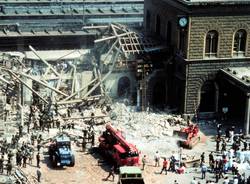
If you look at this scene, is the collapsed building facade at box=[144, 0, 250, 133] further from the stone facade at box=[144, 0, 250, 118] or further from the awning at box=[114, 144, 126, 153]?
the awning at box=[114, 144, 126, 153]

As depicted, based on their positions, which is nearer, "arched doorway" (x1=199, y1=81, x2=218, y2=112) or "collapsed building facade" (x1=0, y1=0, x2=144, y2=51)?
"arched doorway" (x1=199, y1=81, x2=218, y2=112)

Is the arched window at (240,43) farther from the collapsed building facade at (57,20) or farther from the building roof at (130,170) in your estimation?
the building roof at (130,170)

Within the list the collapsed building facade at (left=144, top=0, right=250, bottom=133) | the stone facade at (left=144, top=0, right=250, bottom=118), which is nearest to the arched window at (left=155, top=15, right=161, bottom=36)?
the collapsed building facade at (left=144, top=0, right=250, bottom=133)

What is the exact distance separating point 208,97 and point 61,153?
20536mm

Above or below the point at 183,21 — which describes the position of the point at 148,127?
below

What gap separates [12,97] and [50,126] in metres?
5.75

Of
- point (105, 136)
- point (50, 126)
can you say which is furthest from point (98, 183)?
point (50, 126)

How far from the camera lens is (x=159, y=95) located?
72938 millimetres

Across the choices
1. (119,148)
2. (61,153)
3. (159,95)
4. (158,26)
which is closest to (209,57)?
(159,95)

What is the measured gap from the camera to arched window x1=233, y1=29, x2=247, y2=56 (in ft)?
228

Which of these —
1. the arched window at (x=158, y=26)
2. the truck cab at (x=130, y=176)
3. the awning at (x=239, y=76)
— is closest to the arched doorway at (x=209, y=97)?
the awning at (x=239, y=76)

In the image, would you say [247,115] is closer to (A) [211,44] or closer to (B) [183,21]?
(A) [211,44]

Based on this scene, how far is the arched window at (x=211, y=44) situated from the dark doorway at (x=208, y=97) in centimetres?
314

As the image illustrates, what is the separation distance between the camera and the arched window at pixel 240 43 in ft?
228
